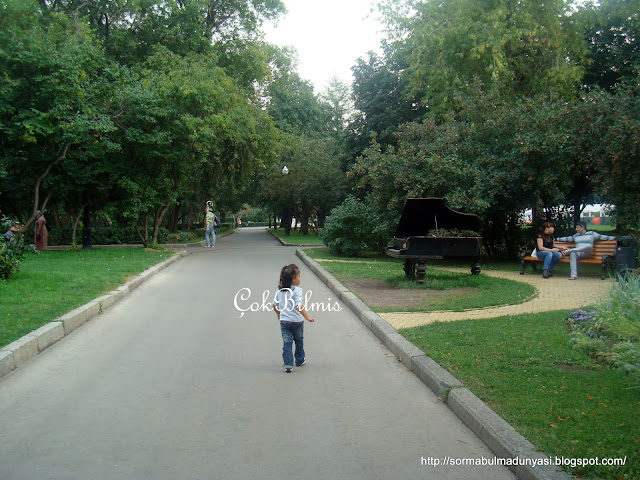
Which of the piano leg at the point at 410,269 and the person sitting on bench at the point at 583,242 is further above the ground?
the person sitting on bench at the point at 583,242

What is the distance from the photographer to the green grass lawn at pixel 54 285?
330 inches

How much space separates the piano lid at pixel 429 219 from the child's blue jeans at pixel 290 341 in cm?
752

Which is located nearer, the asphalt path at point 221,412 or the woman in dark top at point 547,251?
the asphalt path at point 221,412

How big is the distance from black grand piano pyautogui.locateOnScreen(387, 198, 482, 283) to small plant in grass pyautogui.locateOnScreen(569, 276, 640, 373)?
5050 millimetres

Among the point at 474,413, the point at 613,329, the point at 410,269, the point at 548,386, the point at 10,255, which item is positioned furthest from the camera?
the point at 410,269

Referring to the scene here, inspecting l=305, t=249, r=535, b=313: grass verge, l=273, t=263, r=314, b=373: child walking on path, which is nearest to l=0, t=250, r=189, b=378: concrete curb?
l=273, t=263, r=314, b=373: child walking on path

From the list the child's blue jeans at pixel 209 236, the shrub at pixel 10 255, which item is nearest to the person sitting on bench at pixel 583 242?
the shrub at pixel 10 255

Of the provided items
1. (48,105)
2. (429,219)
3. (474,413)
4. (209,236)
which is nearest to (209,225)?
(209,236)

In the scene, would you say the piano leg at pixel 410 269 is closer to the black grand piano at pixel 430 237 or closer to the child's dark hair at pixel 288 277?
the black grand piano at pixel 430 237

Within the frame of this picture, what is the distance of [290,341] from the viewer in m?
6.54

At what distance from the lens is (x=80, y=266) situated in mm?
16250

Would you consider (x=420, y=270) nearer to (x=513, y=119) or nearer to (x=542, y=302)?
(x=542, y=302)

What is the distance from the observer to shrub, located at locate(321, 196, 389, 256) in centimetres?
2189

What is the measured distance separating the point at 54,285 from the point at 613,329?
34.5 ft
